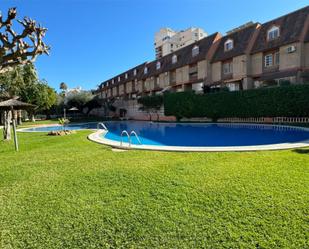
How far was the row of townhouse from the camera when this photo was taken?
952 inches

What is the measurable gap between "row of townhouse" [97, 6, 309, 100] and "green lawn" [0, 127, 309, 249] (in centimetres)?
2193

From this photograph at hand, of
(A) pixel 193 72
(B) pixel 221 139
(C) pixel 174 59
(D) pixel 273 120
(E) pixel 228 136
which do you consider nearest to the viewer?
(B) pixel 221 139

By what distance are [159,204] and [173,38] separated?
84.9 m

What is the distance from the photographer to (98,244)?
3369 mm

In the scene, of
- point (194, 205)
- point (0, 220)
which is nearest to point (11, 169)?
point (0, 220)

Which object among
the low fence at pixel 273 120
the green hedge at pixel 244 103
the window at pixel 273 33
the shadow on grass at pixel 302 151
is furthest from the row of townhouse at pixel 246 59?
the shadow on grass at pixel 302 151

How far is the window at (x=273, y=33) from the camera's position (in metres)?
26.2

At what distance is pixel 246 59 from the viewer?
2844cm

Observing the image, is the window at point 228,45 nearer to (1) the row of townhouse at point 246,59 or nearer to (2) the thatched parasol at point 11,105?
(1) the row of townhouse at point 246,59

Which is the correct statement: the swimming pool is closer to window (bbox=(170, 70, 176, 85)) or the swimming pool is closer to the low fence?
the low fence

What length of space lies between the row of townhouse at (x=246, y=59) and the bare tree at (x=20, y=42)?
968 inches

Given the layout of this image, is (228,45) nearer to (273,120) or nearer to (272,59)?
(272,59)

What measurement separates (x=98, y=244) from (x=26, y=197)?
2518mm

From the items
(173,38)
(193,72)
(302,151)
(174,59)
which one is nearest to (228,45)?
(193,72)
